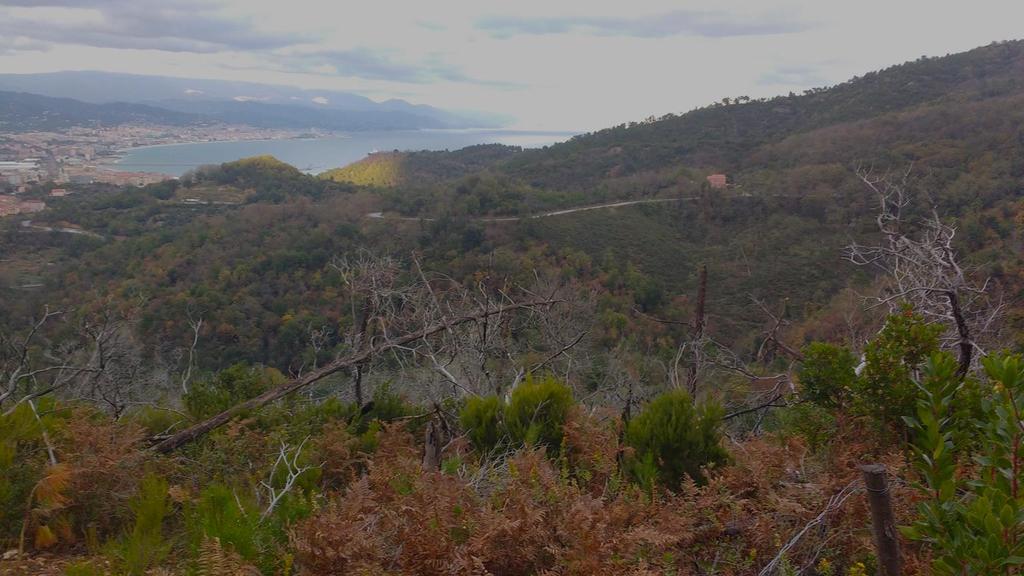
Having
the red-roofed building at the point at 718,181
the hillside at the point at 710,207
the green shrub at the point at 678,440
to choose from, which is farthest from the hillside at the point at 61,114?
the green shrub at the point at 678,440

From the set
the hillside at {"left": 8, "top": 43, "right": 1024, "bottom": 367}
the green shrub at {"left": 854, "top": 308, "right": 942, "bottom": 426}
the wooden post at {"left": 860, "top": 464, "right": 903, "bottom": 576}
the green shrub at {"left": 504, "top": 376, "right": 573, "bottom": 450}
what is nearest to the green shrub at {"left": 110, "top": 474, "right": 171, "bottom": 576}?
the green shrub at {"left": 504, "top": 376, "right": 573, "bottom": 450}

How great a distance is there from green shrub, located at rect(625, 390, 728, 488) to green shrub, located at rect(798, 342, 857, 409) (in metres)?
0.61

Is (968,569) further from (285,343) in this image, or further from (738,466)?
(285,343)

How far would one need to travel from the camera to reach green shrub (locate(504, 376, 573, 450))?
426 centimetres

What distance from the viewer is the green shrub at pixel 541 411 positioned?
4.26 metres

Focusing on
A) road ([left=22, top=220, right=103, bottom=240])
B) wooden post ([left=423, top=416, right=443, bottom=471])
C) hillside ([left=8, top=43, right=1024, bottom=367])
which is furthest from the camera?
road ([left=22, top=220, right=103, bottom=240])

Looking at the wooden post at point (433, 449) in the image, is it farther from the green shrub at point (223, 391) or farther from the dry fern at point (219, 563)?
the green shrub at point (223, 391)

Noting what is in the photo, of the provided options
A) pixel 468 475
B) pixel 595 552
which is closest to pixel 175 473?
pixel 468 475

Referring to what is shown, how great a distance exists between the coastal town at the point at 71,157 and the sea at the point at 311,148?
204 cm

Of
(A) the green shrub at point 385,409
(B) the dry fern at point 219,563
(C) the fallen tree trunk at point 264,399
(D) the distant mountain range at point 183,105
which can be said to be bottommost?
(A) the green shrub at point 385,409

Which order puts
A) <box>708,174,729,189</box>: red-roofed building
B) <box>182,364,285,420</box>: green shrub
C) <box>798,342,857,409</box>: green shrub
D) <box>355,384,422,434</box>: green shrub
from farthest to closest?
<box>708,174,729,189</box>: red-roofed building, <box>355,384,422,434</box>: green shrub, <box>182,364,285,420</box>: green shrub, <box>798,342,857,409</box>: green shrub

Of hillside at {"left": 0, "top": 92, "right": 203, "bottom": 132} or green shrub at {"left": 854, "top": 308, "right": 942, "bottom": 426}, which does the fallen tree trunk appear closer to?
green shrub at {"left": 854, "top": 308, "right": 942, "bottom": 426}

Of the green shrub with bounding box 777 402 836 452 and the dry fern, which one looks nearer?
the dry fern

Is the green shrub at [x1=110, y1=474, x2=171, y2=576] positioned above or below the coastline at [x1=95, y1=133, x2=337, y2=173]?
below
